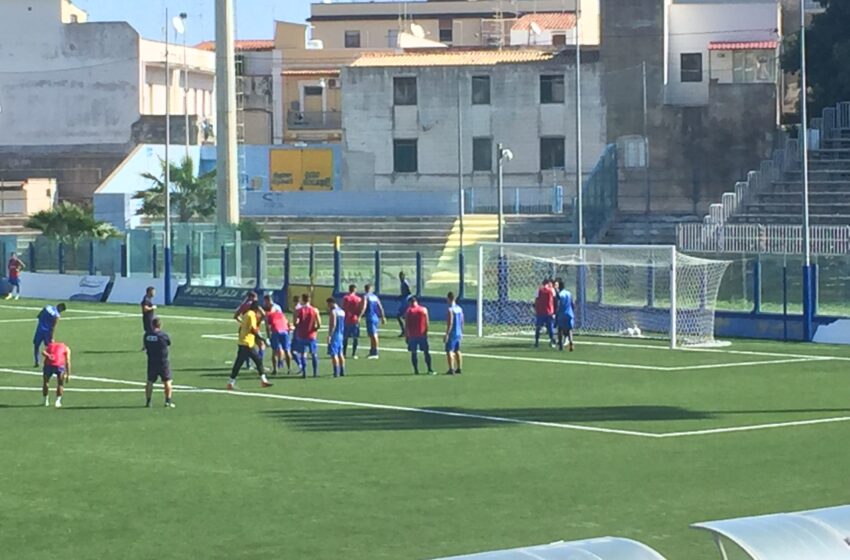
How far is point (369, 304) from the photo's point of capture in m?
37.5

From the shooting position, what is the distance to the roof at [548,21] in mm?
95250

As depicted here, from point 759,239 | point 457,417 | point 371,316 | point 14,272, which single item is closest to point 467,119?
point 14,272

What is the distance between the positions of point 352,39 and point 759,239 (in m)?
62.6

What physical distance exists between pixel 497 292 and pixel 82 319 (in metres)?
12.8

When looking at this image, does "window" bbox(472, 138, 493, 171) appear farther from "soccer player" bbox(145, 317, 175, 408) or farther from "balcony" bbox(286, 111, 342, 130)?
"soccer player" bbox(145, 317, 175, 408)

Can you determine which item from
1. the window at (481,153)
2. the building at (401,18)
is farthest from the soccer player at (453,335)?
the building at (401,18)

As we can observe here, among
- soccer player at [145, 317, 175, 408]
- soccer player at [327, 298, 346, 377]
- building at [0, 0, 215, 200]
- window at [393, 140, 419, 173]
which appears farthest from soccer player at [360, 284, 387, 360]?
building at [0, 0, 215, 200]

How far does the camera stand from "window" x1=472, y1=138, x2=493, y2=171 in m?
76.4

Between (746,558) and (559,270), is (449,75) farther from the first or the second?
(746,558)

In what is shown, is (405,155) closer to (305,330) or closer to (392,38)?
→ (392,38)

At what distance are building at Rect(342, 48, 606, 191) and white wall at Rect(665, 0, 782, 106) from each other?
12.8 ft

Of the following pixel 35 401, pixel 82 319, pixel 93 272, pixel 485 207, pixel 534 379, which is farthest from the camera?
pixel 485 207

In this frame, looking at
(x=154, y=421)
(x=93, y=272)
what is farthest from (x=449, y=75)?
(x=154, y=421)

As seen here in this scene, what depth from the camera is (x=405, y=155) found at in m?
78.2
